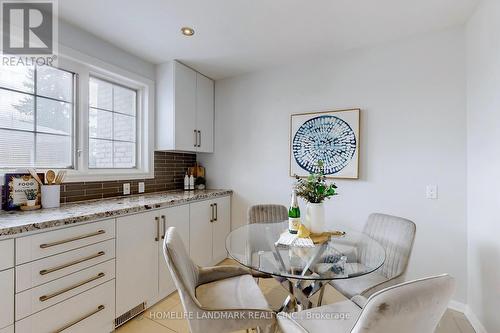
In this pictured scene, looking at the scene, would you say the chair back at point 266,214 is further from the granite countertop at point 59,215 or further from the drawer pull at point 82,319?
the drawer pull at point 82,319

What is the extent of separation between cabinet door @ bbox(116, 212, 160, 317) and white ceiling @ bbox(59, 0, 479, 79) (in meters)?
1.62

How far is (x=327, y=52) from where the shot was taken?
2625 millimetres

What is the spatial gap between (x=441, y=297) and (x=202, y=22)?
2337 mm

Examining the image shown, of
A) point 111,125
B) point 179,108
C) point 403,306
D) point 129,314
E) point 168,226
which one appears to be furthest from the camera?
point 179,108

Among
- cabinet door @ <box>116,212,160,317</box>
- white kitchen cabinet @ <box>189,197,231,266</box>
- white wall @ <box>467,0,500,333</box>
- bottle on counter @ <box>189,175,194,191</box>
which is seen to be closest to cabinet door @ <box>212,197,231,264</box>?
white kitchen cabinet @ <box>189,197,231,266</box>

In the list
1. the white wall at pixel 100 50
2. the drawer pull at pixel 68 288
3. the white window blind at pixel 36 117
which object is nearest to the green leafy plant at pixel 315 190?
the drawer pull at pixel 68 288

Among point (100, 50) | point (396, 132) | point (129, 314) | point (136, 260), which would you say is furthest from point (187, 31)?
point (129, 314)

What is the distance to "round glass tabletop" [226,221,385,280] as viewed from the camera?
1.34m

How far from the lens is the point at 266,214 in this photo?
7.97ft

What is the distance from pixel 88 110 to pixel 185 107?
986 mm

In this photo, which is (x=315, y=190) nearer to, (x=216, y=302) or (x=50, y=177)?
(x=216, y=302)

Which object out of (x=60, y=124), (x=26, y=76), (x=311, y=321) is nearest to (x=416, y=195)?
(x=311, y=321)

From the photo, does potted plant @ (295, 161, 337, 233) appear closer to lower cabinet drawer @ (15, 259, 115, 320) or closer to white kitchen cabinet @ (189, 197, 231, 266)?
white kitchen cabinet @ (189, 197, 231, 266)

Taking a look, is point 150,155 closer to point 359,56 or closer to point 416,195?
point 359,56
